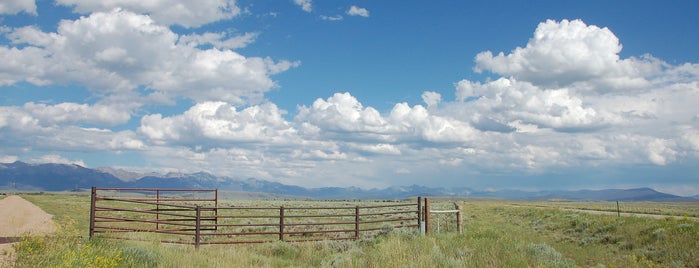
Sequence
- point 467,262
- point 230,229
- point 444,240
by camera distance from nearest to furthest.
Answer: point 467,262
point 444,240
point 230,229

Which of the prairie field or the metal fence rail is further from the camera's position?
the metal fence rail

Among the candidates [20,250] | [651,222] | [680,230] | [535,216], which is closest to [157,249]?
[20,250]

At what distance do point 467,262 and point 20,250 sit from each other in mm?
9759

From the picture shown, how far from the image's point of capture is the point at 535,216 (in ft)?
128

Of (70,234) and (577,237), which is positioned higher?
(70,234)

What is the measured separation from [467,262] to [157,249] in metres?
8.22

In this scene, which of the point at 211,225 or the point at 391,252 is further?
the point at 211,225

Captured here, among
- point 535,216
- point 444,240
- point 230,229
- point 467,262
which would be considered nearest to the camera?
point 467,262

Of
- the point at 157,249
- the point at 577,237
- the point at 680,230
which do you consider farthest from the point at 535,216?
the point at 157,249

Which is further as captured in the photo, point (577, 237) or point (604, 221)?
point (604, 221)

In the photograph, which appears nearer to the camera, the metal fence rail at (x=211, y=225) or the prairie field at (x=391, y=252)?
the prairie field at (x=391, y=252)

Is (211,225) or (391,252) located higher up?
(211,225)

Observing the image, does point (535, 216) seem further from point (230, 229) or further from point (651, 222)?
point (230, 229)

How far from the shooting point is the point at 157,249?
13320 mm
